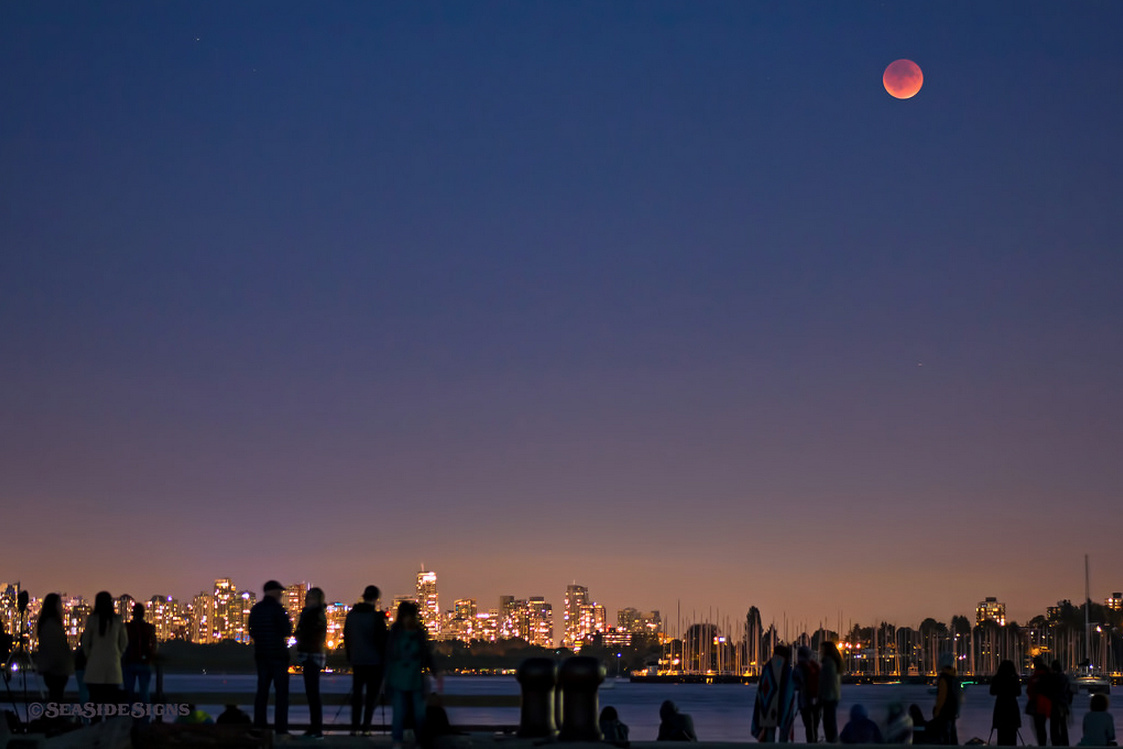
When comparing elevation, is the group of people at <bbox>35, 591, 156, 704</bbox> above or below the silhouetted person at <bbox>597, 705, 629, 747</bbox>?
above

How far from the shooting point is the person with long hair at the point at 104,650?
57.9 feet

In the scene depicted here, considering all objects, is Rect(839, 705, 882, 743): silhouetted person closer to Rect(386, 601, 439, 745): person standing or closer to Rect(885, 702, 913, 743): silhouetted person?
Rect(885, 702, 913, 743): silhouetted person

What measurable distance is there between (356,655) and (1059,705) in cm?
1151

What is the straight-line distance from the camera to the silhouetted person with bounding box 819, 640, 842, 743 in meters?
20.5

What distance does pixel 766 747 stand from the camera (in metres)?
12.8

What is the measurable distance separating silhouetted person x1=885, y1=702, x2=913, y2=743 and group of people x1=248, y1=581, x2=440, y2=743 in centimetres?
545

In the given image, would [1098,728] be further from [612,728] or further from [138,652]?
[138,652]

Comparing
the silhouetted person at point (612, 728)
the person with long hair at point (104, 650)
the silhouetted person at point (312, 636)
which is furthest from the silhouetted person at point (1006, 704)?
the person with long hair at point (104, 650)

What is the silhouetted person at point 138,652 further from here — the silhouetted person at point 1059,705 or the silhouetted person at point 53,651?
the silhouetted person at point 1059,705

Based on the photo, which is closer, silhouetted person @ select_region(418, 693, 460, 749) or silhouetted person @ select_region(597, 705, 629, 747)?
silhouetted person @ select_region(418, 693, 460, 749)

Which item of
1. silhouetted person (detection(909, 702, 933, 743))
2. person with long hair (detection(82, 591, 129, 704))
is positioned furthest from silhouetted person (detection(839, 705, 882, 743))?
person with long hair (detection(82, 591, 129, 704))

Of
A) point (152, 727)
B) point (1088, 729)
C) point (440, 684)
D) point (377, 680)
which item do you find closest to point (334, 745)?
point (152, 727)

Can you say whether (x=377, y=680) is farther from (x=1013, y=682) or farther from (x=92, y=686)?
(x=1013, y=682)

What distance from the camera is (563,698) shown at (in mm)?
13883
